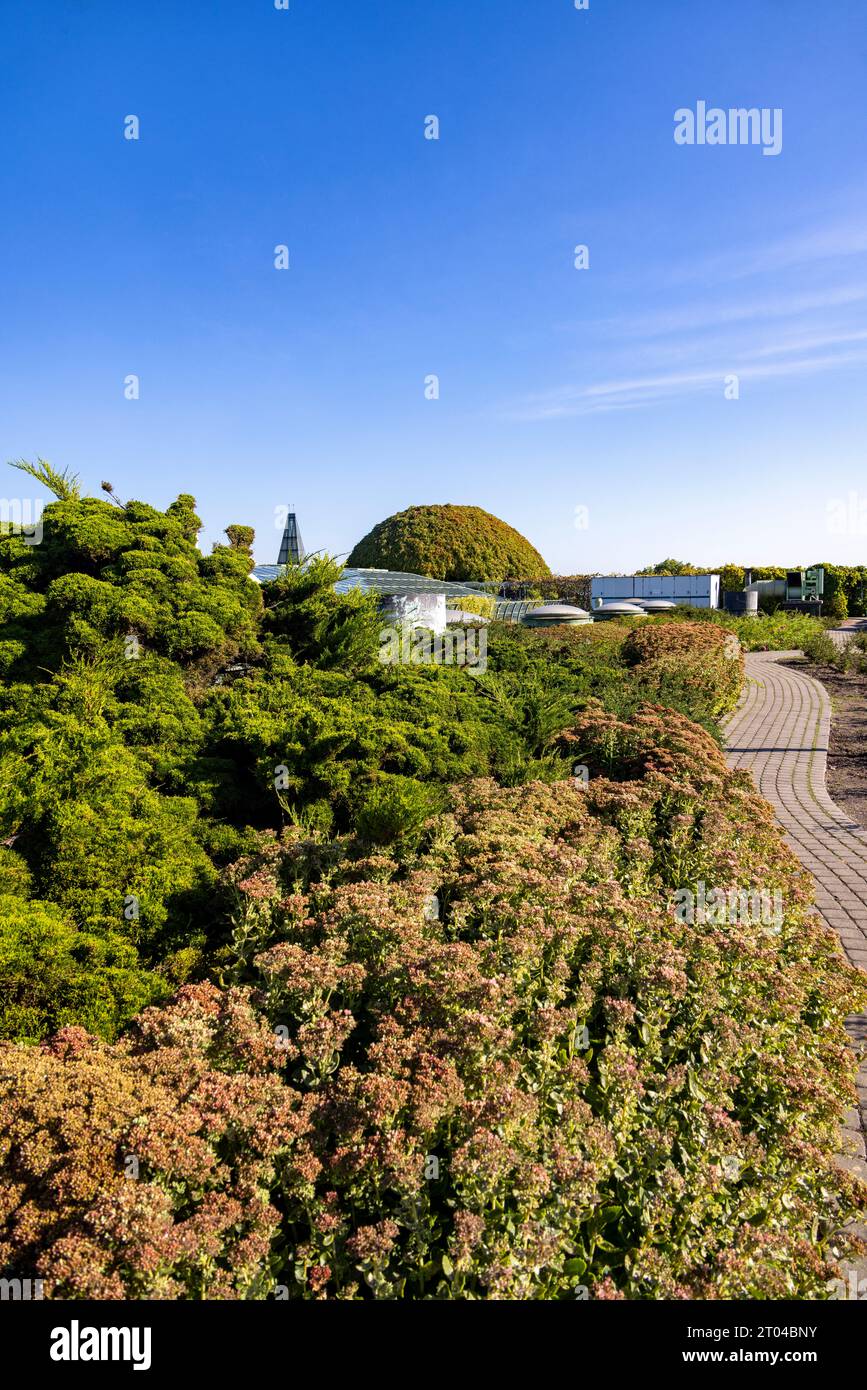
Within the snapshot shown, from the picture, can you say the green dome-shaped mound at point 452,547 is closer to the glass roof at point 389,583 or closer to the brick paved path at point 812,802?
the glass roof at point 389,583

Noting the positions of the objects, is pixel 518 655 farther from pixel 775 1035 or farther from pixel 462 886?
pixel 775 1035

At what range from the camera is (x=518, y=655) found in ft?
30.2

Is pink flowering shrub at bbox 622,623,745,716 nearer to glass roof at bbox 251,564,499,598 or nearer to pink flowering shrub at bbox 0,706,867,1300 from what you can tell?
glass roof at bbox 251,564,499,598

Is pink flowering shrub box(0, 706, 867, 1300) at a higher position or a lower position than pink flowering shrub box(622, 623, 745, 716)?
lower

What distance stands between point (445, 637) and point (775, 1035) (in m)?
6.81

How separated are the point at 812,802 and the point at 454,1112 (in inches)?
263

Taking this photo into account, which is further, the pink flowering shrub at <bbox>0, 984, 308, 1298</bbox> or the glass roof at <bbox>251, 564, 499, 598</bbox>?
the glass roof at <bbox>251, 564, 499, 598</bbox>

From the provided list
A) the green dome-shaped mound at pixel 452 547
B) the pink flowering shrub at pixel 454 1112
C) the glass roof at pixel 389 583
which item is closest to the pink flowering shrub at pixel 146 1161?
the pink flowering shrub at pixel 454 1112

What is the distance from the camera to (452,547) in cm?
3572

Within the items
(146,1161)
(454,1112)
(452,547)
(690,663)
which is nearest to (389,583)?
(690,663)

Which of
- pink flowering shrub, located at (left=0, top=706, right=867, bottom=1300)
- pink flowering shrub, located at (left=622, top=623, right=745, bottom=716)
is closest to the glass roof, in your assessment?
pink flowering shrub, located at (left=622, top=623, right=745, bottom=716)

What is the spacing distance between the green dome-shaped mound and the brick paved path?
2143 centimetres

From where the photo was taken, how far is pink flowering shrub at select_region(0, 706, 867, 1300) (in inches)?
74.9
